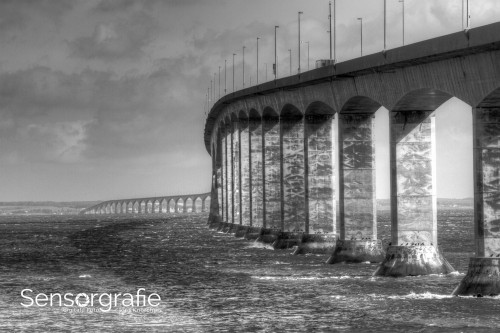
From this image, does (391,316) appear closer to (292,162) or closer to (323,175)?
(323,175)

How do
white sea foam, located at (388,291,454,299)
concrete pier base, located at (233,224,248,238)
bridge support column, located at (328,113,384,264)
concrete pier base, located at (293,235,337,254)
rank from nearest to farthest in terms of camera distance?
white sea foam, located at (388,291,454,299) → bridge support column, located at (328,113,384,264) → concrete pier base, located at (293,235,337,254) → concrete pier base, located at (233,224,248,238)

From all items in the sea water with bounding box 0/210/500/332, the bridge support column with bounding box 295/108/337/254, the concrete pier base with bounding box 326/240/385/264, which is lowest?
the sea water with bounding box 0/210/500/332

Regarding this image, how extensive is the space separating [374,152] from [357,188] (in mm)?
2017

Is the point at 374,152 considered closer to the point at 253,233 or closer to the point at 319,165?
the point at 319,165

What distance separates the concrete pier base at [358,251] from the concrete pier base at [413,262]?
26.6 feet

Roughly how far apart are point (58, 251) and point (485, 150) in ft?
183

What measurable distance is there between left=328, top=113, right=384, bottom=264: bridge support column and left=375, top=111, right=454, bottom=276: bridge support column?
7.87 m

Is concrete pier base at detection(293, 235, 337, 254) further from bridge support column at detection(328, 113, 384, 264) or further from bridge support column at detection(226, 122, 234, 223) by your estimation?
bridge support column at detection(226, 122, 234, 223)

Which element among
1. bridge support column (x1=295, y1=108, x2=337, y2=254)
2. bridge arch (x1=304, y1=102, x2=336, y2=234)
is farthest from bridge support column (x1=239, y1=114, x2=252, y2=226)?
bridge arch (x1=304, y1=102, x2=336, y2=234)

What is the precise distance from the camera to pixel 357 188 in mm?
57969

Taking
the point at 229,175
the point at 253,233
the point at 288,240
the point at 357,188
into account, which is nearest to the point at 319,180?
the point at 288,240

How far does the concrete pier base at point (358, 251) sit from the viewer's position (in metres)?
57.9

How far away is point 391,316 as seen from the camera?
36875mm

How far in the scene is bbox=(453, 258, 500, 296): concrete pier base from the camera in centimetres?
3841
